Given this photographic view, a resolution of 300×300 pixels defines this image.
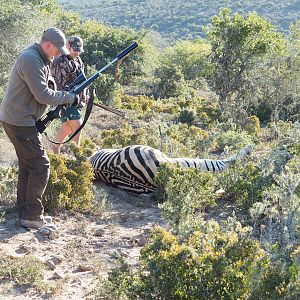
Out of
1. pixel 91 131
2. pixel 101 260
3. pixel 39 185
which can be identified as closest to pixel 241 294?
pixel 101 260

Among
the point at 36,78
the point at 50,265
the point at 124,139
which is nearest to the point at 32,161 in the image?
the point at 36,78

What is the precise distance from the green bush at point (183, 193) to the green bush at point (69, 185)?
829 millimetres

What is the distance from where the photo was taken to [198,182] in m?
5.69

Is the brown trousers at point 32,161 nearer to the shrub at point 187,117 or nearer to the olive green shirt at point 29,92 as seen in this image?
the olive green shirt at point 29,92

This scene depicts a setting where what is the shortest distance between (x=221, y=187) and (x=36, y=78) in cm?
276

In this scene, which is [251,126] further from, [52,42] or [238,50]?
[52,42]

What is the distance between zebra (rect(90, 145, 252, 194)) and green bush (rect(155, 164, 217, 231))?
266mm

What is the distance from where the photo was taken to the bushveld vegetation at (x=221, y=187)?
3.38 m

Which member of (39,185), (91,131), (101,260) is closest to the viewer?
(101,260)

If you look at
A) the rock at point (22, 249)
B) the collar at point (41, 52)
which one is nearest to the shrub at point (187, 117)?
the collar at point (41, 52)

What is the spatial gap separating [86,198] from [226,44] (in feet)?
32.9

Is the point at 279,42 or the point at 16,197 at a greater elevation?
the point at 279,42

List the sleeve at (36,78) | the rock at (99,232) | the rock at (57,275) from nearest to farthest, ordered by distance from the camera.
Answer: the rock at (57,275) → the sleeve at (36,78) → the rock at (99,232)

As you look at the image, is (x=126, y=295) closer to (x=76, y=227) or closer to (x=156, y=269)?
(x=156, y=269)
